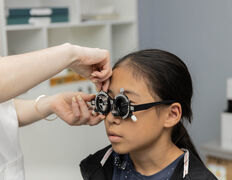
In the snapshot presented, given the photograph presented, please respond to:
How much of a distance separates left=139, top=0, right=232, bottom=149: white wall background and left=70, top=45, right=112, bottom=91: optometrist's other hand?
178 centimetres

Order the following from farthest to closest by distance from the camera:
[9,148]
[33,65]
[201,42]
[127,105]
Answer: [201,42] < [9,148] < [127,105] < [33,65]

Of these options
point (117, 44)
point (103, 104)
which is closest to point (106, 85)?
point (103, 104)

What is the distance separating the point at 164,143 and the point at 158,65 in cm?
29

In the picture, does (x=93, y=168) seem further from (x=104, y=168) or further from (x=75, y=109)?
(x=75, y=109)

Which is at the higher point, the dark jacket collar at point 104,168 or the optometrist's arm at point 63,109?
the optometrist's arm at point 63,109

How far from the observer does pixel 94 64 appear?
4.27 ft

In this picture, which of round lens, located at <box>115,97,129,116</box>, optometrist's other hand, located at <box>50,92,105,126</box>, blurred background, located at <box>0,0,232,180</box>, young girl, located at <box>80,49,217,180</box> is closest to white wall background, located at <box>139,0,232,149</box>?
blurred background, located at <box>0,0,232,180</box>

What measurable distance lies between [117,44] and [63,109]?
1677 millimetres

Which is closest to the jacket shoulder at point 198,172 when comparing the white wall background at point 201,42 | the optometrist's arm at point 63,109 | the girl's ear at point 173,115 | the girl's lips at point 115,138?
the girl's ear at point 173,115

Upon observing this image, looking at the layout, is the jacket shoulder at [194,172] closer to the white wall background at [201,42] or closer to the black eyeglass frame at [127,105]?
the black eyeglass frame at [127,105]

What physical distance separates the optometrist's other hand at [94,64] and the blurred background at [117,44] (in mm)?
944

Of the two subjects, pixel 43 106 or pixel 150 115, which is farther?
pixel 43 106

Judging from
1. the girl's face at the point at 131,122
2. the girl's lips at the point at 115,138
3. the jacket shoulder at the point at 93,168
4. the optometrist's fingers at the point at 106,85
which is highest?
the optometrist's fingers at the point at 106,85

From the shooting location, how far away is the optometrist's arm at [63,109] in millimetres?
1395
